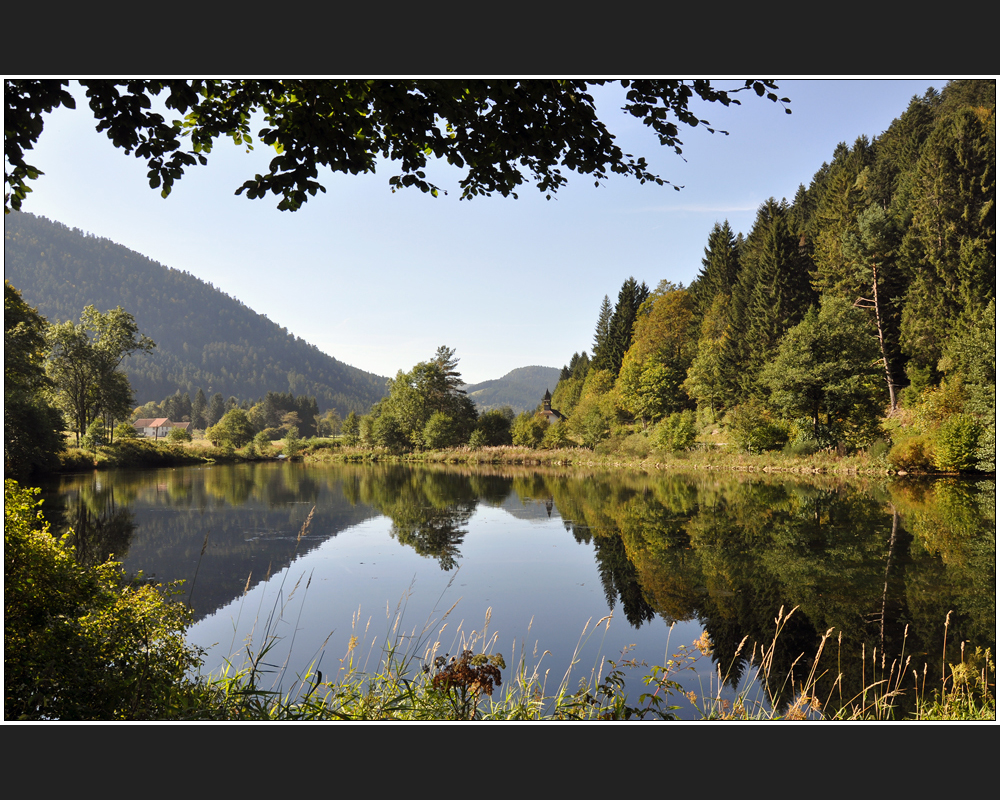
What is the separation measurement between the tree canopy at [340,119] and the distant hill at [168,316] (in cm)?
94

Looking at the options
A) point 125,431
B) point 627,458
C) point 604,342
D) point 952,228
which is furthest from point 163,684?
point 604,342

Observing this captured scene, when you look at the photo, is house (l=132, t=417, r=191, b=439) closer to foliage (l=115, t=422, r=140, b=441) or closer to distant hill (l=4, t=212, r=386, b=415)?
foliage (l=115, t=422, r=140, b=441)

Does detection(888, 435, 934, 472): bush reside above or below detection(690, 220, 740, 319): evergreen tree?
below

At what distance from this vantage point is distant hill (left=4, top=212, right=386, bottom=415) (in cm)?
454

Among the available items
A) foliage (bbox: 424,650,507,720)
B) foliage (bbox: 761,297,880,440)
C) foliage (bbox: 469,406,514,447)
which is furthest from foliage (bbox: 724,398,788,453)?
foliage (bbox: 424,650,507,720)

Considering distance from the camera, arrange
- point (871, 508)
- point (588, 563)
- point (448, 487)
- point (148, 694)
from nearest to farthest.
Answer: point (148, 694)
point (588, 563)
point (871, 508)
point (448, 487)

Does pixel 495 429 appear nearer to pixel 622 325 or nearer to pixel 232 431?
pixel 232 431

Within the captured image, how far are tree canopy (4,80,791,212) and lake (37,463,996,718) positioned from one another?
3.34 meters

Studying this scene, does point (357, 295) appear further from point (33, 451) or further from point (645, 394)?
point (645, 394)

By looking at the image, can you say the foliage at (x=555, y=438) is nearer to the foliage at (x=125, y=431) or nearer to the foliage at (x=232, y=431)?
the foliage at (x=232, y=431)

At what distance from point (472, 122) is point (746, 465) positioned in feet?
75.2

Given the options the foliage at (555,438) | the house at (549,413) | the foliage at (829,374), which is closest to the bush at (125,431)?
the foliage at (829,374)

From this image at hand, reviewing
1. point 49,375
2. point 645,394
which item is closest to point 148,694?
point 49,375
